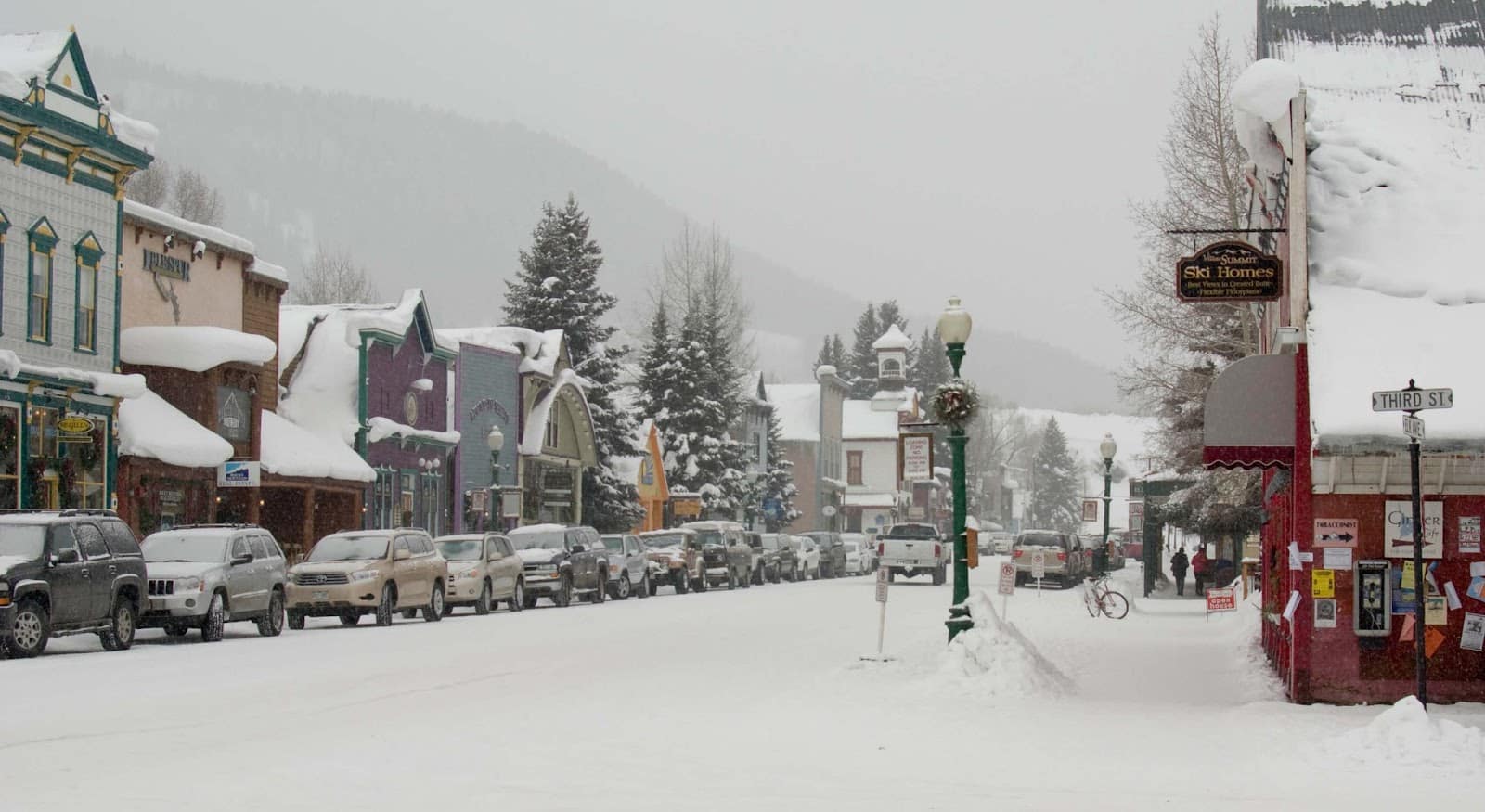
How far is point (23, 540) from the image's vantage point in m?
22.8

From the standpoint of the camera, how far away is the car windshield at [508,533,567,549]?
40.8 m

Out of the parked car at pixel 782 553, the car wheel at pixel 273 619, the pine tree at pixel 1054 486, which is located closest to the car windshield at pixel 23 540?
the car wheel at pixel 273 619

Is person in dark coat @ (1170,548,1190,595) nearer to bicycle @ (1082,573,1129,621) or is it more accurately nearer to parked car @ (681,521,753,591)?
parked car @ (681,521,753,591)

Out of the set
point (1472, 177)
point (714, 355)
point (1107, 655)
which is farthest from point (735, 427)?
point (1472, 177)

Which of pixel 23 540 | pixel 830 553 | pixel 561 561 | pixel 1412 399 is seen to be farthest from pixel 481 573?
pixel 830 553

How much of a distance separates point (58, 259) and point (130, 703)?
66.4 ft

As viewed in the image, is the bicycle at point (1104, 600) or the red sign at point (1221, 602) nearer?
the red sign at point (1221, 602)

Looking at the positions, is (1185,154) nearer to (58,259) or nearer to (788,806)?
(58,259)

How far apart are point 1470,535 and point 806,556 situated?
48.6 metres

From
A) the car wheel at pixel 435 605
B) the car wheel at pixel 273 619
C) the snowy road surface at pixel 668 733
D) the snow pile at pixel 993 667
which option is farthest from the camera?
the car wheel at pixel 435 605

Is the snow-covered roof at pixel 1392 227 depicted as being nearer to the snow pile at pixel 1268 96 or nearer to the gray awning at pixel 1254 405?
the snow pile at pixel 1268 96

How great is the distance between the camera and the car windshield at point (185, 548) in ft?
88.6

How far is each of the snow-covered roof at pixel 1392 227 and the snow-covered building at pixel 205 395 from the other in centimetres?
2481

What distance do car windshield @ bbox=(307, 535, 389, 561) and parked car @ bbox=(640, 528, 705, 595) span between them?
15.9 m
